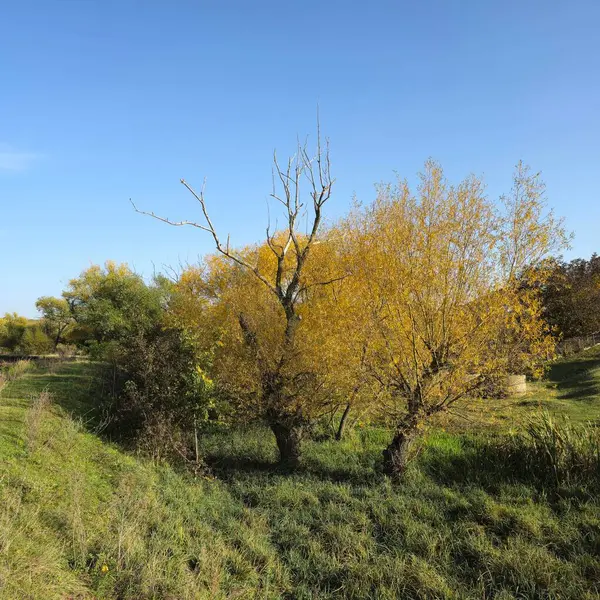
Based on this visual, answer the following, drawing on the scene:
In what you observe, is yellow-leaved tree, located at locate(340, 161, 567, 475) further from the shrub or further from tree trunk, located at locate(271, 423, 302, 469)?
the shrub

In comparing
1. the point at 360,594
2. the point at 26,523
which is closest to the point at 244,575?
the point at 360,594

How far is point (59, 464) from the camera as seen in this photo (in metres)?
8.25

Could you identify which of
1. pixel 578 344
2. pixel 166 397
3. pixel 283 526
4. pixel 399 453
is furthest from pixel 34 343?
pixel 578 344

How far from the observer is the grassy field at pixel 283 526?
543cm

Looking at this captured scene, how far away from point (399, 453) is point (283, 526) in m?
3.56

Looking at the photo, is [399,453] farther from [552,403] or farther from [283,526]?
[552,403]

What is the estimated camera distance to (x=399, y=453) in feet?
32.5

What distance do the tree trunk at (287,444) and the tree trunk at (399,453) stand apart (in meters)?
2.35

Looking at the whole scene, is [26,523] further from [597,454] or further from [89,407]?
[597,454]

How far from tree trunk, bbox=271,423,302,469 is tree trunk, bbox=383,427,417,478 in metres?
2.35

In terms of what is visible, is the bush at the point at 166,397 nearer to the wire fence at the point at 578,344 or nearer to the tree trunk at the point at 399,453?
the tree trunk at the point at 399,453

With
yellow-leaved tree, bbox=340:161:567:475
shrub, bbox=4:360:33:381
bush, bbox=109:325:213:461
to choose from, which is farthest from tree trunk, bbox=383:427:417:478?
shrub, bbox=4:360:33:381

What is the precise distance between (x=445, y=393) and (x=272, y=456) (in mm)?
5169

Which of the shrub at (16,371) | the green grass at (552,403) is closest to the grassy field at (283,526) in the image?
the green grass at (552,403)
